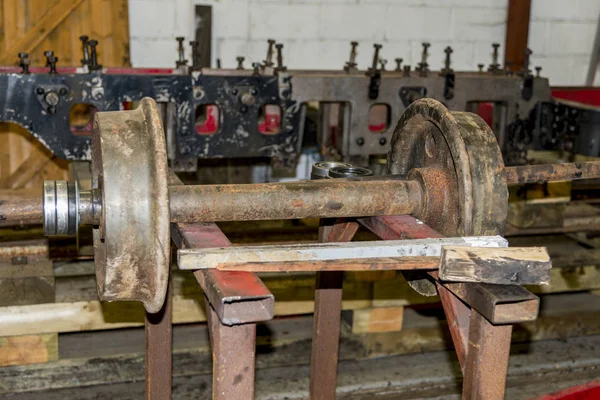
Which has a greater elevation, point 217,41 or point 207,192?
point 217,41

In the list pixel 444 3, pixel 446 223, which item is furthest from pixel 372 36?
pixel 446 223

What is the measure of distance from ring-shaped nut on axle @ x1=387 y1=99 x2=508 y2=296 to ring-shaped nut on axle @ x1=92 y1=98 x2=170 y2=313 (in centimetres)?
64

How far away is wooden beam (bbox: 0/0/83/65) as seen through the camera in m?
4.12

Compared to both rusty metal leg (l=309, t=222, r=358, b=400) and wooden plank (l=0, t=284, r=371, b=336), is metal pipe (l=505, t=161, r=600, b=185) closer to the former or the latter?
rusty metal leg (l=309, t=222, r=358, b=400)

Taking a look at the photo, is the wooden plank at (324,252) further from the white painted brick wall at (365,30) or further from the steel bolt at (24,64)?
the white painted brick wall at (365,30)

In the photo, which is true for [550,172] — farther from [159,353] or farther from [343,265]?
[159,353]

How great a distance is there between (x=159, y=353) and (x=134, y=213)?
69cm

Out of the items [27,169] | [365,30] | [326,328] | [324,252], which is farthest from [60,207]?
[365,30]

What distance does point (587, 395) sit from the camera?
2391mm

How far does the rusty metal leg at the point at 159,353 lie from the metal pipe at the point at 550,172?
0.92 metres

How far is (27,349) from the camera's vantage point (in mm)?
2781

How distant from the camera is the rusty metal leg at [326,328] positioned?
2.38 meters

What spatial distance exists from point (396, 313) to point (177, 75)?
1254 millimetres

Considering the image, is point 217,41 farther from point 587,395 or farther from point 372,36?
point 587,395
